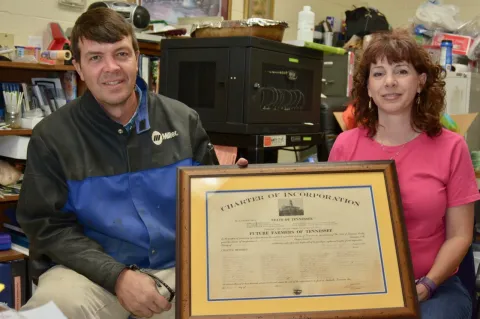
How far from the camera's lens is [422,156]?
1.60m

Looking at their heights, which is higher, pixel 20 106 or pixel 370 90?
pixel 370 90

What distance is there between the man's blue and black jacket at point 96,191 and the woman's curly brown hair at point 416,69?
2.15ft

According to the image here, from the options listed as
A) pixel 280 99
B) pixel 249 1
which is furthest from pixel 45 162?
pixel 249 1

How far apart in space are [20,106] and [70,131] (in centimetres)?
96

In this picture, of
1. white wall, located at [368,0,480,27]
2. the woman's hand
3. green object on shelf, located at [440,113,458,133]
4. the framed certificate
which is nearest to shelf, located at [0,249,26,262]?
the framed certificate

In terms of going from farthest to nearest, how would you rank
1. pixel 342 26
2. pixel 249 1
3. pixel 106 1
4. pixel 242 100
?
pixel 342 26
pixel 249 1
pixel 106 1
pixel 242 100

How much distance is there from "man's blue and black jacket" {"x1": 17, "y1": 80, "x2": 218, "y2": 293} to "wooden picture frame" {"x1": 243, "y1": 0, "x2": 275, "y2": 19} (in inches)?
93.8

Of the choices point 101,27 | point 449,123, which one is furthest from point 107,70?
point 449,123

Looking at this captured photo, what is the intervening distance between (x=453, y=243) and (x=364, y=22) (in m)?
3.01

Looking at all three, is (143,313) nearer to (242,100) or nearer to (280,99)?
(242,100)

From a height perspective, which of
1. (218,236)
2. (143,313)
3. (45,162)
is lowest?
(143,313)

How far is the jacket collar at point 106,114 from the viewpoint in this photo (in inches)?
63.2

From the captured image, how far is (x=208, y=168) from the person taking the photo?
55.6 inches

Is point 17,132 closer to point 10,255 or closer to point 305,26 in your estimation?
point 10,255
